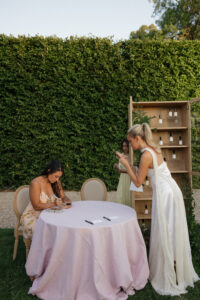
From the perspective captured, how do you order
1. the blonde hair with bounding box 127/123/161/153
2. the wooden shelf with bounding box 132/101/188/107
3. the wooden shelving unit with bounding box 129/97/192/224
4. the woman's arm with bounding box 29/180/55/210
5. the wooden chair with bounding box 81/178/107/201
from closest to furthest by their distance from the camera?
the blonde hair with bounding box 127/123/161/153, the woman's arm with bounding box 29/180/55/210, the wooden chair with bounding box 81/178/107/201, the wooden shelf with bounding box 132/101/188/107, the wooden shelving unit with bounding box 129/97/192/224

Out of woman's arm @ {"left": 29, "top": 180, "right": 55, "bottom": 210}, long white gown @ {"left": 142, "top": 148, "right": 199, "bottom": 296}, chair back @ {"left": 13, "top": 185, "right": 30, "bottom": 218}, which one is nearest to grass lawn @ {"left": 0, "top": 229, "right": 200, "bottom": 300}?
long white gown @ {"left": 142, "top": 148, "right": 199, "bottom": 296}

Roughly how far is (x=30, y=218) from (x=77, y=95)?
4459 millimetres

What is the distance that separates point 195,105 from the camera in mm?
5844

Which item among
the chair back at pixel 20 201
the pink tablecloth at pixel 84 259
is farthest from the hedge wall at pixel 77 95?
the pink tablecloth at pixel 84 259

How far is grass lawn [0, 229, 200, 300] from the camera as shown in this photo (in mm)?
2282

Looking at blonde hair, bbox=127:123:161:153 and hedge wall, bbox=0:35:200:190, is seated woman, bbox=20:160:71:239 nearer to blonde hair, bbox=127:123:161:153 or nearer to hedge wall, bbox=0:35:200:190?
blonde hair, bbox=127:123:161:153

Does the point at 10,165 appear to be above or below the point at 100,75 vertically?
below

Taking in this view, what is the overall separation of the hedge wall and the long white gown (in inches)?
168

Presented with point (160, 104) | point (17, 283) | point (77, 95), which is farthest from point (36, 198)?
point (77, 95)

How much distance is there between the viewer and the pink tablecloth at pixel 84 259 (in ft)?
6.73

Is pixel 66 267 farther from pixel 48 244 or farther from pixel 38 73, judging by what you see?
pixel 38 73

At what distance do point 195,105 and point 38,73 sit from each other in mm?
4088

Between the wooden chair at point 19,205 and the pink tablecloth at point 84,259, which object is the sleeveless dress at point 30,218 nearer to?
the wooden chair at point 19,205

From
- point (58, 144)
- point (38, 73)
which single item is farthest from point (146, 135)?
point (38, 73)
